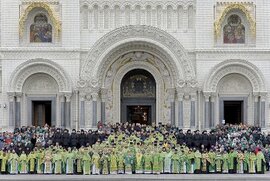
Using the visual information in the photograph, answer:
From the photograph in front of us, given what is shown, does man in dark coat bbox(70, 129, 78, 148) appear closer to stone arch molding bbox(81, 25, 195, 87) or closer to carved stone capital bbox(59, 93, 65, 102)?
carved stone capital bbox(59, 93, 65, 102)

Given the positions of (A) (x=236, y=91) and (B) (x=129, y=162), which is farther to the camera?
(A) (x=236, y=91)

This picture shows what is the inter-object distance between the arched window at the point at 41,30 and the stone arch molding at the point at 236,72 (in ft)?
38.3

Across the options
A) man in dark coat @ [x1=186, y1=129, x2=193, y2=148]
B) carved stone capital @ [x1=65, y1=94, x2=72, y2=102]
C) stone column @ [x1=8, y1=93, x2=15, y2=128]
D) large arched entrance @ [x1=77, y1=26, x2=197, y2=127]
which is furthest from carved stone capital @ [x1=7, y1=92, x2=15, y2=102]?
man in dark coat @ [x1=186, y1=129, x2=193, y2=148]

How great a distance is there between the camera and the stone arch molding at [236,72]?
50.0m

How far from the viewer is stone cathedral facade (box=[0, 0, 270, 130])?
165 ft

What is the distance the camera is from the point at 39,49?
50.4 m

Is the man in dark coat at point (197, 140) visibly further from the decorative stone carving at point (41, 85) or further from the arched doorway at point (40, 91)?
the decorative stone carving at point (41, 85)

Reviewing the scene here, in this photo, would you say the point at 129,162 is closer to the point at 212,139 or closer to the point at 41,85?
the point at 212,139

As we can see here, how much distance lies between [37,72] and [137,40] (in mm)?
7324

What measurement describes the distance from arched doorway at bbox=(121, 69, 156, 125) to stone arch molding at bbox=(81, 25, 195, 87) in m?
3.37

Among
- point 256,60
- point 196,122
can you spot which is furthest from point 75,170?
point 256,60

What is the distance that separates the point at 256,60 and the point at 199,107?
515cm

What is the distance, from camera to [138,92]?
2119 inches

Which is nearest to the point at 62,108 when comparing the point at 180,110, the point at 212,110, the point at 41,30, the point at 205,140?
the point at 41,30
